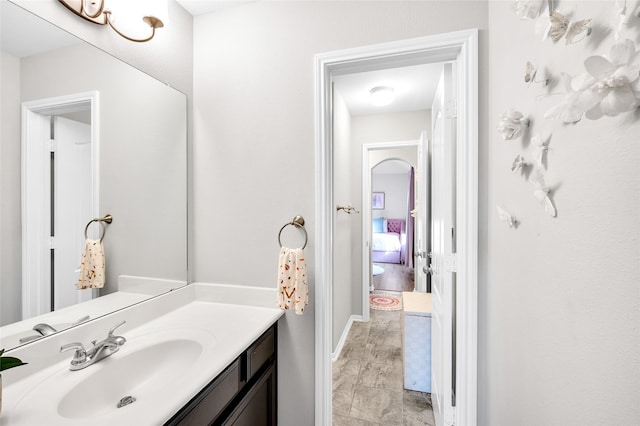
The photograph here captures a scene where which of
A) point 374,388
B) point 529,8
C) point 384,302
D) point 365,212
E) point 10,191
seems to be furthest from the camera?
point 384,302

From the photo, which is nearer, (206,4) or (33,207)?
(33,207)

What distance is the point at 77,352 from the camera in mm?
918

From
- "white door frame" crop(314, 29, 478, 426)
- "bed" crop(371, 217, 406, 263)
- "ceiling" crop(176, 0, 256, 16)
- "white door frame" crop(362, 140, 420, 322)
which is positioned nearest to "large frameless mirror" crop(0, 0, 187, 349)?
"ceiling" crop(176, 0, 256, 16)

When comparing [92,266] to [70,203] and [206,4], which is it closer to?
[70,203]

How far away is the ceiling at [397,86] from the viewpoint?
7.39 feet

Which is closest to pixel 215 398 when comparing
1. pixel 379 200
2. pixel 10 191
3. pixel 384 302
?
pixel 10 191

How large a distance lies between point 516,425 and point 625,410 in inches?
24.1

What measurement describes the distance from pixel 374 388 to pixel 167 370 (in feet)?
5.16

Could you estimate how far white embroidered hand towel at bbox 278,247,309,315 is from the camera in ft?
4.21

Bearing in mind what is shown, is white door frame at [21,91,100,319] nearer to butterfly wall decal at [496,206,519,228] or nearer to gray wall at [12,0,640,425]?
gray wall at [12,0,640,425]

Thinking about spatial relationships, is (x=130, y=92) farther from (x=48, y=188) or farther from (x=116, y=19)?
(x=48, y=188)

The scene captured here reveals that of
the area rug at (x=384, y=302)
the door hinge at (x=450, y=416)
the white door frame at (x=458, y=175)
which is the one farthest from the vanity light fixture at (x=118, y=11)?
the area rug at (x=384, y=302)

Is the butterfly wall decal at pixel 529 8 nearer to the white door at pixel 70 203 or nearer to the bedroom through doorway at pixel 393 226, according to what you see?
the white door at pixel 70 203

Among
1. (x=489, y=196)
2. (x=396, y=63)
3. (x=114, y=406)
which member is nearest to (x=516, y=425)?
(x=489, y=196)
